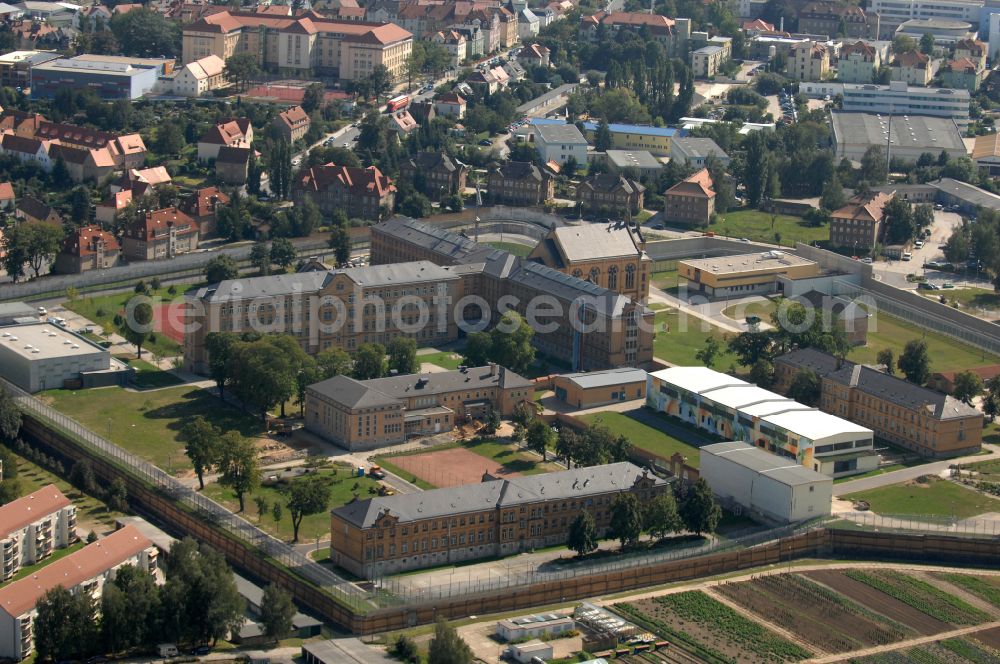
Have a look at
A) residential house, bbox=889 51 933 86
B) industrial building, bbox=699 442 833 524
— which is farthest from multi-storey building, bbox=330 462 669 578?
residential house, bbox=889 51 933 86

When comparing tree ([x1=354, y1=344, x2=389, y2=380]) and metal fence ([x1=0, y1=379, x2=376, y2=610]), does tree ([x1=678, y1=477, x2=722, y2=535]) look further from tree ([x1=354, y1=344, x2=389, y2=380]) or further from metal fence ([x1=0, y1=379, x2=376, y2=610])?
tree ([x1=354, y1=344, x2=389, y2=380])

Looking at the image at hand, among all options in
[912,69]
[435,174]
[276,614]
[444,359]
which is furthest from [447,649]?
[912,69]

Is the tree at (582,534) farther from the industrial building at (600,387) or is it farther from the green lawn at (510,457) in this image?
the industrial building at (600,387)

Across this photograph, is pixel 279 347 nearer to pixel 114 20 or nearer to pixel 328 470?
pixel 328 470

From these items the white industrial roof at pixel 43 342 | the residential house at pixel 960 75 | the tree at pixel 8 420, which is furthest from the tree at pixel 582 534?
the residential house at pixel 960 75

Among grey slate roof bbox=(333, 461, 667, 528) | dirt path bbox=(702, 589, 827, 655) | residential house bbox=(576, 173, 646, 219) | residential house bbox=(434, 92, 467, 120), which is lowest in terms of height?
dirt path bbox=(702, 589, 827, 655)

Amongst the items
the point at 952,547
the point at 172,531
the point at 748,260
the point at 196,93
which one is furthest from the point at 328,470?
the point at 196,93
